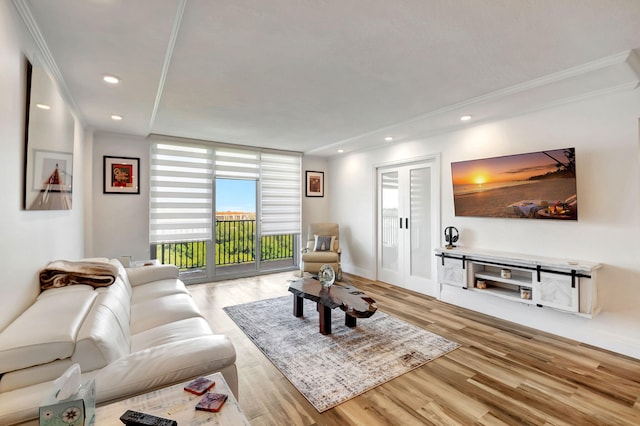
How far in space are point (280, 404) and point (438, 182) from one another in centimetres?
355

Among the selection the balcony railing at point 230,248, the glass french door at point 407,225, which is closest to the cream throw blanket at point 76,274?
the balcony railing at point 230,248

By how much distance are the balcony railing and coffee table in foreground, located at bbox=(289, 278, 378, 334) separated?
2.55 metres

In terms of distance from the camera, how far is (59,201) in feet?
7.88

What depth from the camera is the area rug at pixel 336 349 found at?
7.47 ft

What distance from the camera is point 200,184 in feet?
16.9

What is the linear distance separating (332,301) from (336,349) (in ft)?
1.48

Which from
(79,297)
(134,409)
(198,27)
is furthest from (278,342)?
(198,27)

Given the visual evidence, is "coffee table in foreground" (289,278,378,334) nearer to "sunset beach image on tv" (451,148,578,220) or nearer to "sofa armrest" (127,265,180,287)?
"sofa armrest" (127,265,180,287)

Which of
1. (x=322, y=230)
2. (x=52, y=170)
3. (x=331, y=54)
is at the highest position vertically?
(x=331, y=54)

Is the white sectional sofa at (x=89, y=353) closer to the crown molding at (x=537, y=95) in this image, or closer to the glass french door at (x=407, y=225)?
the crown molding at (x=537, y=95)

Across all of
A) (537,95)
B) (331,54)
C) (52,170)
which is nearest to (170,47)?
(331,54)

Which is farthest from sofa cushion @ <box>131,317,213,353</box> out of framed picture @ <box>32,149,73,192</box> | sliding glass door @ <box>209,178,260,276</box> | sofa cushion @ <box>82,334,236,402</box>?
sliding glass door @ <box>209,178,260,276</box>

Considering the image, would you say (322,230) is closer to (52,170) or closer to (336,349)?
(336,349)

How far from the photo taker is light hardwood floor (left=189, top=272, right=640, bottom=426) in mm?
1926
